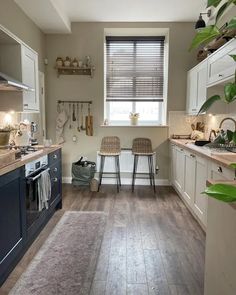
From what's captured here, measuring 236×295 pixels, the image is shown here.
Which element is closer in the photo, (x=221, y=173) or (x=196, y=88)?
(x=221, y=173)

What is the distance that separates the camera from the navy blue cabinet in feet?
6.04

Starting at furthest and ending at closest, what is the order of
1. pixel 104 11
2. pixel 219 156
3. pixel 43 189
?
pixel 104 11 < pixel 43 189 < pixel 219 156

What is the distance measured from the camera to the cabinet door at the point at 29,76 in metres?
2.94

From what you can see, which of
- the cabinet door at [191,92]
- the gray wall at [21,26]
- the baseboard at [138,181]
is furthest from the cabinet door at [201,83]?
the gray wall at [21,26]

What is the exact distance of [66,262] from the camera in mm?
2197

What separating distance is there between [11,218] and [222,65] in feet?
8.89

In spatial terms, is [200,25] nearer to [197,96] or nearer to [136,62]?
[197,96]

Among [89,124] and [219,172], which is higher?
[89,124]

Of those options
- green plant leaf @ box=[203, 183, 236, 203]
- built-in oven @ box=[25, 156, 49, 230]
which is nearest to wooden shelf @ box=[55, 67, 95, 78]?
built-in oven @ box=[25, 156, 49, 230]

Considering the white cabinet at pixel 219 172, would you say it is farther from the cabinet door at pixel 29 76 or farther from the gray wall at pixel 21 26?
the gray wall at pixel 21 26

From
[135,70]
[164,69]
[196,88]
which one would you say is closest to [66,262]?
[196,88]

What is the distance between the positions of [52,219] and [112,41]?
3.42 meters

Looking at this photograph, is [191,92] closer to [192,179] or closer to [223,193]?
[192,179]

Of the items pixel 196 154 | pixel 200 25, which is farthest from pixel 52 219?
pixel 200 25
